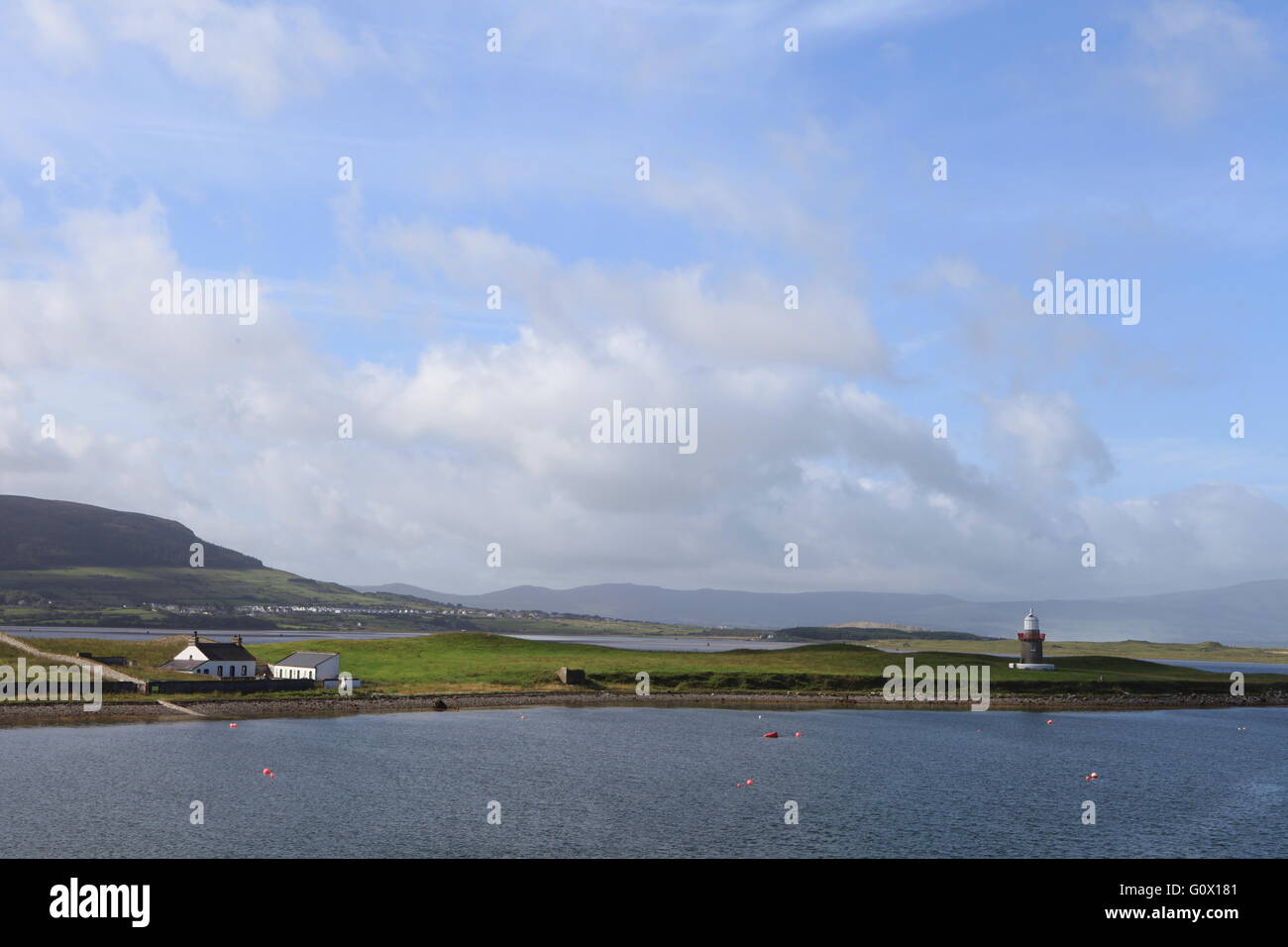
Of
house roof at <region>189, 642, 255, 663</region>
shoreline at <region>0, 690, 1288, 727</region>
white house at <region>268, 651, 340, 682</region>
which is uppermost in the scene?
house roof at <region>189, 642, 255, 663</region>

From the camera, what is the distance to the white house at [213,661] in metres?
129

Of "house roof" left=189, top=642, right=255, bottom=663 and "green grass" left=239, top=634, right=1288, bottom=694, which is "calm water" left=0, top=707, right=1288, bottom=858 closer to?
"house roof" left=189, top=642, right=255, bottom=663

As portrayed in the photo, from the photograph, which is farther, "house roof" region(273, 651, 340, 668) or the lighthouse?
the lighthouse

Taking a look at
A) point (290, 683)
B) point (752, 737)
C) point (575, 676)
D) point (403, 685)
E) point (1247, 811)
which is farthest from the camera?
point (575, 676)

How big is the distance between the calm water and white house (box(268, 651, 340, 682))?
909 inches

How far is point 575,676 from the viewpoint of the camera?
500 ft

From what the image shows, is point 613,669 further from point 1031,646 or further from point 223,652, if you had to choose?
point 1031,646

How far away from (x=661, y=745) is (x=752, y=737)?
13.6m

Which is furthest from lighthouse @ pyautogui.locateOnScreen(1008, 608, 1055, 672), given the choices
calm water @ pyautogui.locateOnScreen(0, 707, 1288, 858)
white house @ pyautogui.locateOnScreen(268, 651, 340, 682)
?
white house @ pyautogui.locateOnScreen(268, 651, 340, 682)

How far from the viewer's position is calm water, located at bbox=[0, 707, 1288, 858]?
2395 inches

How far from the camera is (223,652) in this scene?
132375 mm
